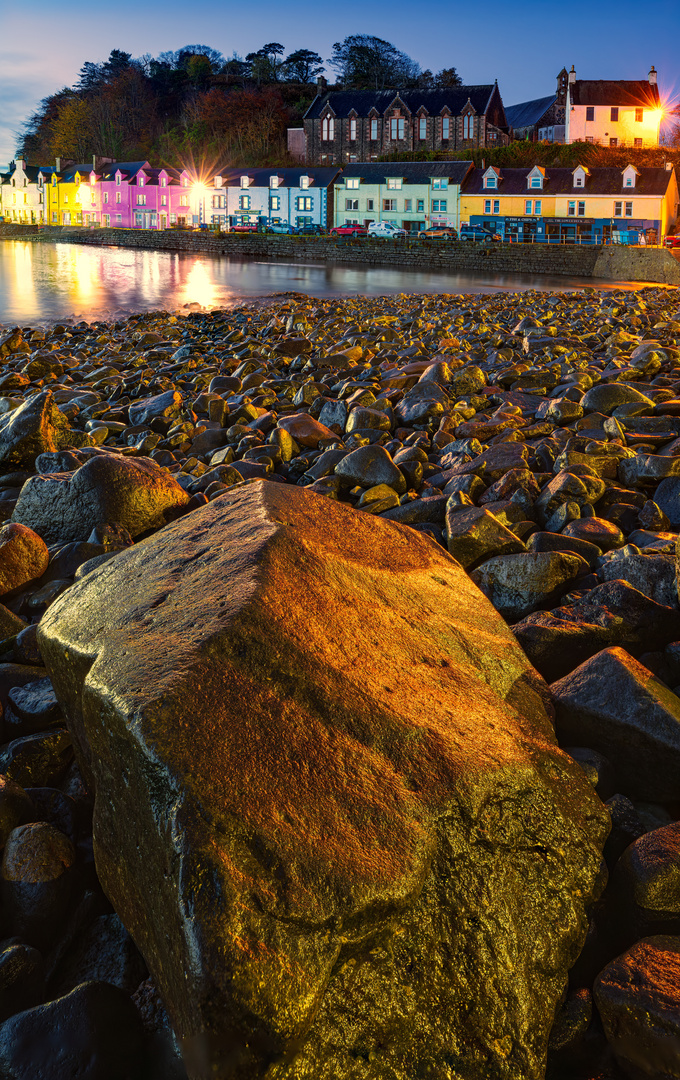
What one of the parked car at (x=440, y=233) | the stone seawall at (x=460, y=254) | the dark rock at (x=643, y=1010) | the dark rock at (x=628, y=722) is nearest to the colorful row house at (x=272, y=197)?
the stone seawall at (x=460, y=254)

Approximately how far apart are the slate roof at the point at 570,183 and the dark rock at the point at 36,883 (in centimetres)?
5113

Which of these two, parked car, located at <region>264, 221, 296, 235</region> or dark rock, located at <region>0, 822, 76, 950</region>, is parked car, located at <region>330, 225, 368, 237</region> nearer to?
parked car, located at <region>264, 221, 296, 235</region>

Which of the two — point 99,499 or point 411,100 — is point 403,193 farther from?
point 99,499

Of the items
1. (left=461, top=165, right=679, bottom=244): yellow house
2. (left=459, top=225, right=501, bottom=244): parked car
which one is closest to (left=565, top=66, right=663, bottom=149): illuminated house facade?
(left=461, top=165, right=679, bottom=244): yellow house

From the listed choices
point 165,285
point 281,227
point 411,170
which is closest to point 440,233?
point 411,170

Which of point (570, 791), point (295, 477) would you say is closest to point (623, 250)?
point (295, 477)

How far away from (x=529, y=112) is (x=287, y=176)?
33328 millimetres

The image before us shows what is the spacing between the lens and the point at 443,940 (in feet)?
4.20

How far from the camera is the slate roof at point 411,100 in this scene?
215 ft

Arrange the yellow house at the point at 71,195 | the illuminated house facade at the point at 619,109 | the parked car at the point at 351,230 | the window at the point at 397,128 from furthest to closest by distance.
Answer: the yellow house at the point at 71,195, the window at the point at 397,128, the illuminated house facade at the point at 619,109, the parked car at the point at 351,230

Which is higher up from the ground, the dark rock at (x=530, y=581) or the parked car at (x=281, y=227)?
the parked car at (x=281, y=227)

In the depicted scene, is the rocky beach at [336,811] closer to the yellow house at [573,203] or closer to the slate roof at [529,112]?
the yellow house at [573,203]

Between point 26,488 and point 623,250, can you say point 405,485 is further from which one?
point 623,250

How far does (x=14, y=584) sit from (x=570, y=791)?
2.58m
